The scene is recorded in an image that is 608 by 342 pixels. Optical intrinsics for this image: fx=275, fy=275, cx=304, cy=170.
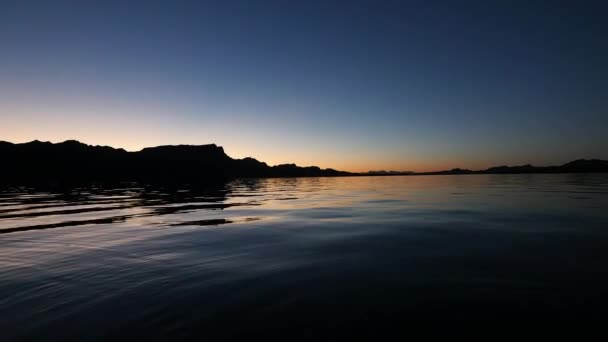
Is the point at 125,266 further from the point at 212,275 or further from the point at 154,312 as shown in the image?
the point at 154,312

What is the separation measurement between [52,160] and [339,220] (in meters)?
201

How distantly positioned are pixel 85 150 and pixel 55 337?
233 metres

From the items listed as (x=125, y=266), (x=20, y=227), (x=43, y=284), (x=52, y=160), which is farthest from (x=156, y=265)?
(x=52, y=160)

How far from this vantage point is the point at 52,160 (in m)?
155

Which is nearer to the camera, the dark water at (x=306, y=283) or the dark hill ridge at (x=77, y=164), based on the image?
the dark water at (x=306, y=283)

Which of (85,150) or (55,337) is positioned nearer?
(55,337)

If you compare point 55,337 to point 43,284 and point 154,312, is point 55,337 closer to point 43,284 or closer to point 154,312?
point 154,312

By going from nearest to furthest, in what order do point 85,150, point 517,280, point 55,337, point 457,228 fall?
1. point 55,337
2. point 517,280
3. point 457,228
4. point 85,150

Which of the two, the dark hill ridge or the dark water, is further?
the dark hill ridge

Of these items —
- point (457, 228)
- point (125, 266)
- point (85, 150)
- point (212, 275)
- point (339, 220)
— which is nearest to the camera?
point (212, 275)

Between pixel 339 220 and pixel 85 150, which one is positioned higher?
pixel 85 150

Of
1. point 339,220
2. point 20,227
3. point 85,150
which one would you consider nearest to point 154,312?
point 339,220

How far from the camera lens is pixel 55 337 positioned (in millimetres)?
3787

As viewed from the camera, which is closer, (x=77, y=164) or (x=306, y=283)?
(x=306, y=283)
